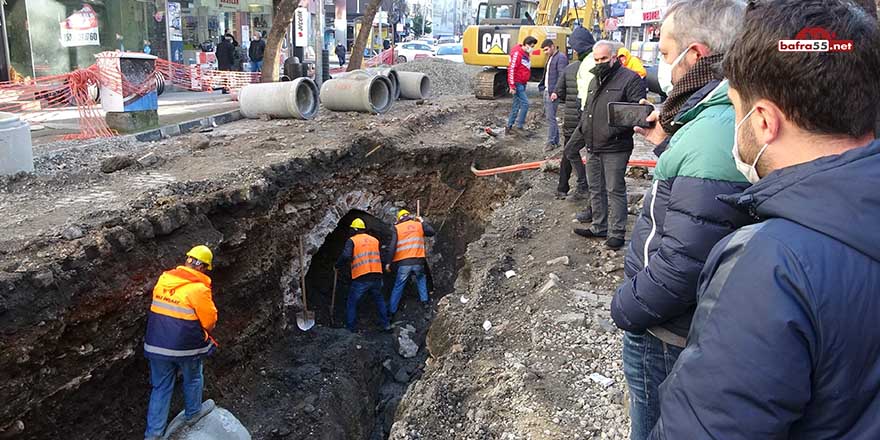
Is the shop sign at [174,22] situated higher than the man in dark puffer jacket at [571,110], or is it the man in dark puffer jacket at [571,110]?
the shop sign at [174,22]

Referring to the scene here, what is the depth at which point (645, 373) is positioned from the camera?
241 centimetres

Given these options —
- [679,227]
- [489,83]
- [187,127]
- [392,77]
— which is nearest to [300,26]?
[392,77]

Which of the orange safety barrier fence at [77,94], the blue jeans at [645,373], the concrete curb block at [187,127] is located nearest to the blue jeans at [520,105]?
the concrete curb block at [187,127]

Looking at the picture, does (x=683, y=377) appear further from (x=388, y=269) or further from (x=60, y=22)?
(x=60, y=22)

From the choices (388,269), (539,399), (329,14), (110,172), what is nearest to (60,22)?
(110,172)

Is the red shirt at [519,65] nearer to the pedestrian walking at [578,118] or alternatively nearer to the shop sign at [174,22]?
the pedestrian walking at [578,118]

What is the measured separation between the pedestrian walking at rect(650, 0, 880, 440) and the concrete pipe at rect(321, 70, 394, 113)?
40.3ft

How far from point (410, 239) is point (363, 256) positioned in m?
0.79

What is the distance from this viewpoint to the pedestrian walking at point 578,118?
7094 mm

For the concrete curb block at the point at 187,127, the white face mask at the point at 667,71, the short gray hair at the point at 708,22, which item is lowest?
the concrete curb block at the point at 187,127

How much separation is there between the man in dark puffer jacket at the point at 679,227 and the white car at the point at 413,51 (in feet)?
102

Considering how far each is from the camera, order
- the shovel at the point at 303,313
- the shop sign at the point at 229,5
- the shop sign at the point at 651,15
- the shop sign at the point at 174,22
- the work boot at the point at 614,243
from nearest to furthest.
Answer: the work boot at the point at 614,243, the shovel at the point at 303,313, the shop sign at the point at 174,22, the shop sign at the point at 229,5, the shop sign at the point at 651,15

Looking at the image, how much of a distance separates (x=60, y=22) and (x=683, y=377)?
1636 centimetres

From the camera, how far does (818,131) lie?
53.1 inches
